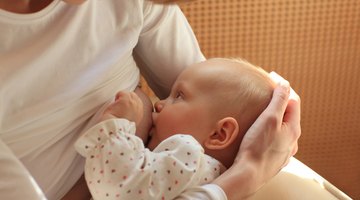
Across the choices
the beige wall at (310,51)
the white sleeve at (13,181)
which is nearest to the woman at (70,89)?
the white sleeve at (13,181)

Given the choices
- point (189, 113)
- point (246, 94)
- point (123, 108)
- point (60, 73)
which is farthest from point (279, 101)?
point (60, 73)

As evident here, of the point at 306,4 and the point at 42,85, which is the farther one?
the point at 306,4

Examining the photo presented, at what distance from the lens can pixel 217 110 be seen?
3.50ft

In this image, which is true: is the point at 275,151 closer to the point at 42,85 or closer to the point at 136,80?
the point at 136,80

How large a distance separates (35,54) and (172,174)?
0.30 m

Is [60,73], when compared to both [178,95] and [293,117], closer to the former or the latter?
[178,95]

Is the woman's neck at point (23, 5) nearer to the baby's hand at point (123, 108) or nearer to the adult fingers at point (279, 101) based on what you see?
the baby's hand at point (123, 108)

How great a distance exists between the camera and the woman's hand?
3.22 feet

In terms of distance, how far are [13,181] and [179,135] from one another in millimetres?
305

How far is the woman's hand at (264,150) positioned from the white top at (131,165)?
0.21ft

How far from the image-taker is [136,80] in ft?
3.72

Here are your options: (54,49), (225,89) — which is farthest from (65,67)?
(225,89)

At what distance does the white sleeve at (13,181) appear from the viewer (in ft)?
2.71

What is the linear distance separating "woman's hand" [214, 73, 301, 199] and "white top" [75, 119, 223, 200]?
2.6 inches
